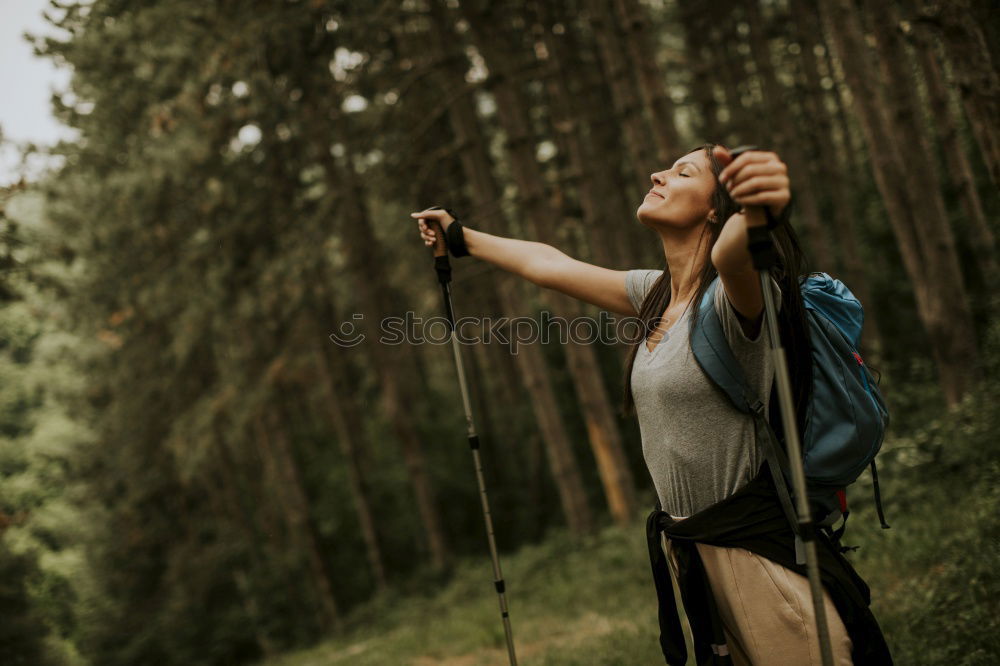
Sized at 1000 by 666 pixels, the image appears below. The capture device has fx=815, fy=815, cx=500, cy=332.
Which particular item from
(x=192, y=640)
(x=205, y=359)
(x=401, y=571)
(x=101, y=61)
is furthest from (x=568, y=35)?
(x=192, y=640)

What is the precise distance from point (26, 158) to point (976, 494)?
34.0ft

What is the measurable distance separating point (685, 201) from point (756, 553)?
1153mm

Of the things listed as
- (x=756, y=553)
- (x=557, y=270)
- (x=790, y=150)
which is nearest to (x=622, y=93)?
(x=790, y=150)

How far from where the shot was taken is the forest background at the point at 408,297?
8.23m

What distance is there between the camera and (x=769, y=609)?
253 centimetres

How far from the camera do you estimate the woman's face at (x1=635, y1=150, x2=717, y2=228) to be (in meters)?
2.71

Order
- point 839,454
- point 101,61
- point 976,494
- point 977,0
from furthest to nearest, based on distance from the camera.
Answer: point 101,61 < point 976,494 < point 977,0 < point 839,454

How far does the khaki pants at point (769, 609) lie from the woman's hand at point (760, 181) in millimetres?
1123

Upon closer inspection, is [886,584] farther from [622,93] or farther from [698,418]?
[622,93]

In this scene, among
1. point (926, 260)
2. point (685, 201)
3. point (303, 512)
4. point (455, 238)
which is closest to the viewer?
point (685, 201)

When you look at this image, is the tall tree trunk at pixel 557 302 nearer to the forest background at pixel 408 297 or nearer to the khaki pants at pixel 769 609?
the forest background at pixel 408 297

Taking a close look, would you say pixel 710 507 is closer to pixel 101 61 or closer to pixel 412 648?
pixel 412 648

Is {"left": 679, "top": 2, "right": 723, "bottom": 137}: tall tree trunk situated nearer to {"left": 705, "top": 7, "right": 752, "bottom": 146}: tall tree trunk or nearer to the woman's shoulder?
{"left": 705, "top": 7, "right": 752, "bottom": 146}: tall tree trunk

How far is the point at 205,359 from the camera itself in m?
17.5
